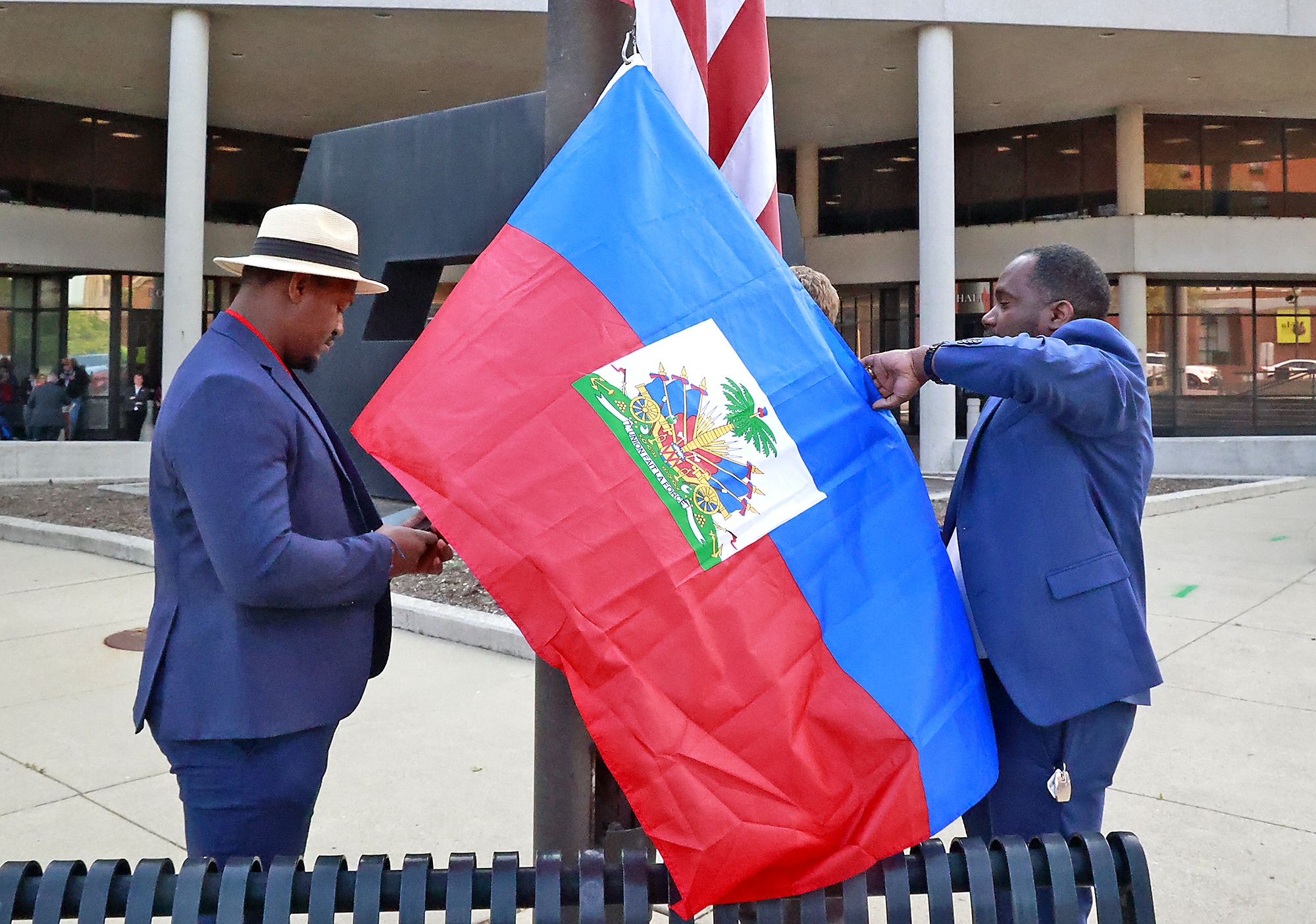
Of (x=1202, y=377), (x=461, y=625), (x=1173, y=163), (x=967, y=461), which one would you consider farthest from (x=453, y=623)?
(x=1202, y=377)

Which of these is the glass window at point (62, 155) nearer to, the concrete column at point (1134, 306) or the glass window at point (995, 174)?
the glass window at point (995, 174)

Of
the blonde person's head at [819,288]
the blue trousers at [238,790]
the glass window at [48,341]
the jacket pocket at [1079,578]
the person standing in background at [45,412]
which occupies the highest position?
the glass window at [48,341]

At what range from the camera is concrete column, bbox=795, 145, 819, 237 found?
2795 centimetres

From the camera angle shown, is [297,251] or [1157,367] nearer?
[297,251]

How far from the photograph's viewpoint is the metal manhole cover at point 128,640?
658 cm

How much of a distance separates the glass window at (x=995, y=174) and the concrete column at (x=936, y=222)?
6.81m

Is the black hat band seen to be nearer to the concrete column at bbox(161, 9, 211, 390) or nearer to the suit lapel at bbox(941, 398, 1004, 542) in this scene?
the suit lapel at bbox(941, 398, 1004, 542)

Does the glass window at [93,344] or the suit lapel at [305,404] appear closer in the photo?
the suit lapel at [305,404]

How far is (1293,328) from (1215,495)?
634 inches

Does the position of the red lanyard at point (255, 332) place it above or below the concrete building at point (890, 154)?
below

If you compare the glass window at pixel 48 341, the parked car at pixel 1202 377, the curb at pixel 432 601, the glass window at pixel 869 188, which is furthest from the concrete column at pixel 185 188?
the parked car at pixel 1202 377

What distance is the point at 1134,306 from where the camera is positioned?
25.1m

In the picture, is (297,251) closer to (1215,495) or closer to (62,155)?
(1215,495)

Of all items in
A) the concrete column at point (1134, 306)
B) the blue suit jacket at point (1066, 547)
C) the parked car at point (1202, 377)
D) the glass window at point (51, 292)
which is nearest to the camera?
the blue suit jacket at point (1066, 547)
